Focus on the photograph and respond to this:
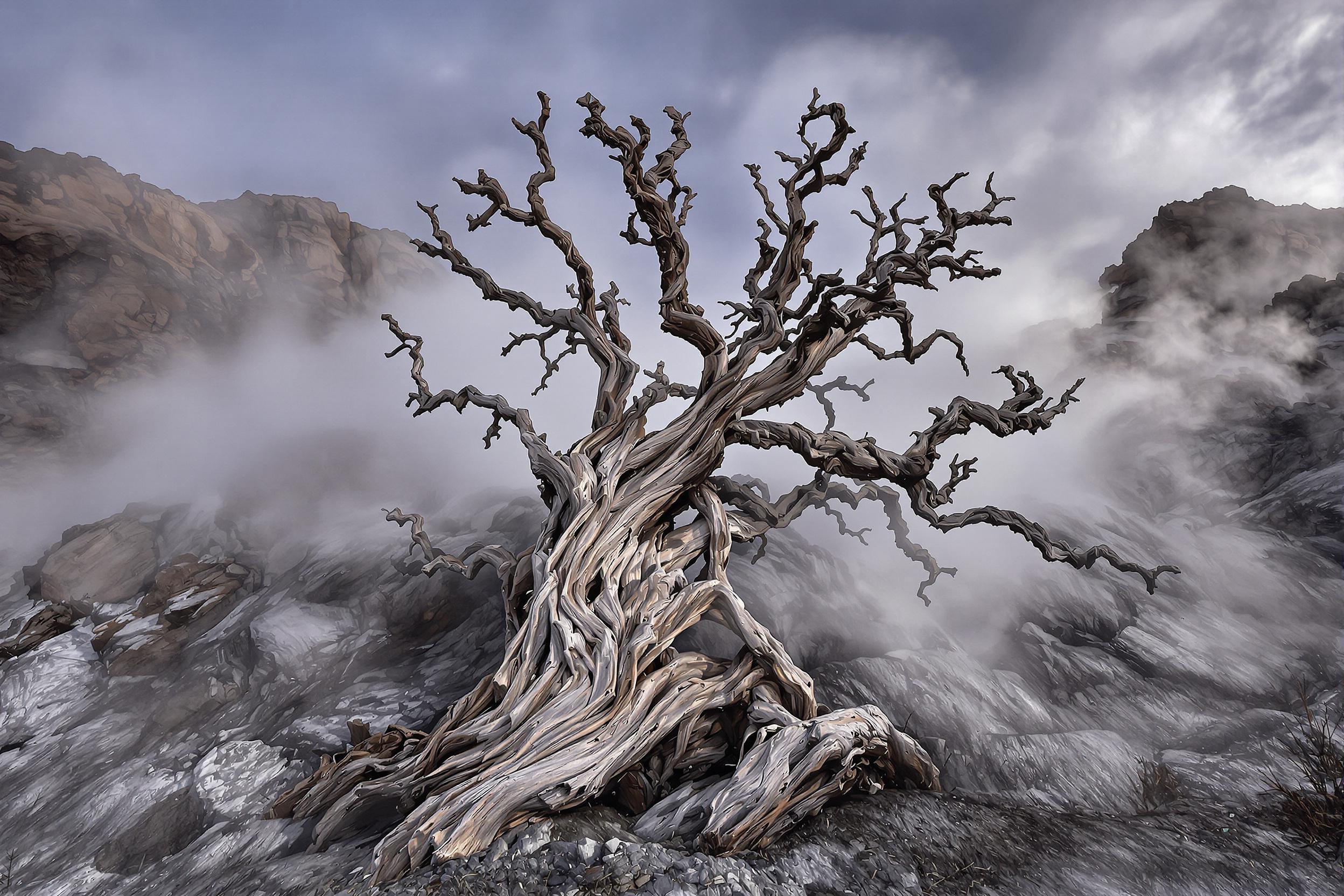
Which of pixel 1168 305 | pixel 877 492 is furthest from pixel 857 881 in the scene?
pixel 1168 305

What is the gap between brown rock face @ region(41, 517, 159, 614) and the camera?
10242 mm

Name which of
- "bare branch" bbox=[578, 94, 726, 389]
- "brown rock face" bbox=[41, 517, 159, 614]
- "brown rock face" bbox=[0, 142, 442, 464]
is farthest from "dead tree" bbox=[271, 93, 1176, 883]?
"brown rock face" bbox=[0, 142, 442, 464]

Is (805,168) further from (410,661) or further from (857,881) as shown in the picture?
(410,661)

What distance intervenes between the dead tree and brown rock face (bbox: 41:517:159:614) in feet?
27.7

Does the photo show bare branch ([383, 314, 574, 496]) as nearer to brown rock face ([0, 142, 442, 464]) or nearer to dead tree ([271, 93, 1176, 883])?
dead tree ([271, 93, 1176, 883])

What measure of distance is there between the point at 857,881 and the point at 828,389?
7.40 m

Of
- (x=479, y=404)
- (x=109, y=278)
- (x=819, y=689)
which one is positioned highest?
(x=109, y=278)

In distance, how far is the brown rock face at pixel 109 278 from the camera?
20359mm

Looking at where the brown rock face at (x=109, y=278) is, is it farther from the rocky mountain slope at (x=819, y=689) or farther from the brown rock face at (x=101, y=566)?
the brown rock face at (x=101, y=566)

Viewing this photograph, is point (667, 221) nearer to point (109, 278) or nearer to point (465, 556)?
point (465, 556)

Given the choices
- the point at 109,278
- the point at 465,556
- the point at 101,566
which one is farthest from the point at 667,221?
the point at 109,278

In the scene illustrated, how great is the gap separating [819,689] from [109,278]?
1302 inches

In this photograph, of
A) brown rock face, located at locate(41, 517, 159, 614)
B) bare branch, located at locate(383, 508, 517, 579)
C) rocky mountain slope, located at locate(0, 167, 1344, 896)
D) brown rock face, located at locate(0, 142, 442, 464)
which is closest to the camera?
rocky mountain slope, located at locate(0, 167, 1344, 896)

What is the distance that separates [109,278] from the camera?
22.7 m
